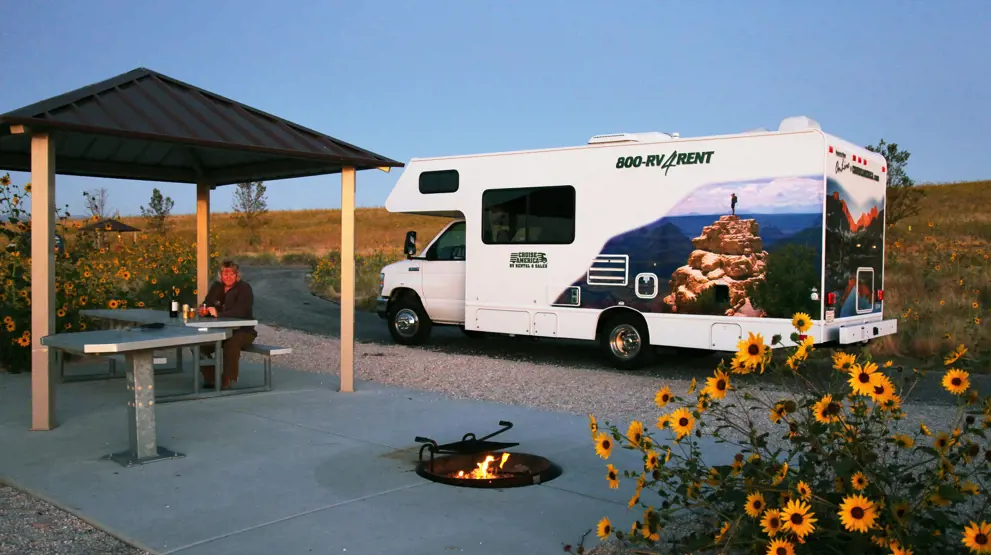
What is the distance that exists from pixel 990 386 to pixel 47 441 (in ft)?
32.2

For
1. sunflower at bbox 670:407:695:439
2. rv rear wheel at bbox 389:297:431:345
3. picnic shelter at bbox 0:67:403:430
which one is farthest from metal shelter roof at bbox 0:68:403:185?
sunflower at bbox 670:407:695:439

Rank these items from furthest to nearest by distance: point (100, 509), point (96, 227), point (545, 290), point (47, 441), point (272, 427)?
1. point (96, 227)
2. point (545, 290)
3. point (272, 427)
4. point (47, 441)
5. point (100, 509)

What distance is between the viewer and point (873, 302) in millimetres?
10789

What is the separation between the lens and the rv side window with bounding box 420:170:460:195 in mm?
12414

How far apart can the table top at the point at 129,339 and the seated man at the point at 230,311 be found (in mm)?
1400

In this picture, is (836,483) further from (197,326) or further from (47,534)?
(197,326)

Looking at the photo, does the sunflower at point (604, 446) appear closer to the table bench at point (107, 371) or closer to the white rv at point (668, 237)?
the white rv at point (668, 237)

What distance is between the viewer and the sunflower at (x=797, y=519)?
114 inches

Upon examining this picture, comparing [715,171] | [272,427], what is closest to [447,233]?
[715,171]

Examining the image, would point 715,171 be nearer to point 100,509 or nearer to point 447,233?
point 447,233

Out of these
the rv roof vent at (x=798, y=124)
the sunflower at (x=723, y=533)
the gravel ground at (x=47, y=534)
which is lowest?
the gravel ground at (x=47, y=534)

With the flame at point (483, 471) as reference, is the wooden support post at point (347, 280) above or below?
above

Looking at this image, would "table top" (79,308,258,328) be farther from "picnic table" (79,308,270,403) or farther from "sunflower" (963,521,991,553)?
"sunflower" (963,521,991,553)

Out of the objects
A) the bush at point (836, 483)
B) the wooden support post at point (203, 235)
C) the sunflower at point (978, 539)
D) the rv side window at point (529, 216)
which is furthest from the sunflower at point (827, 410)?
the wooden support post at point (203, 235)
